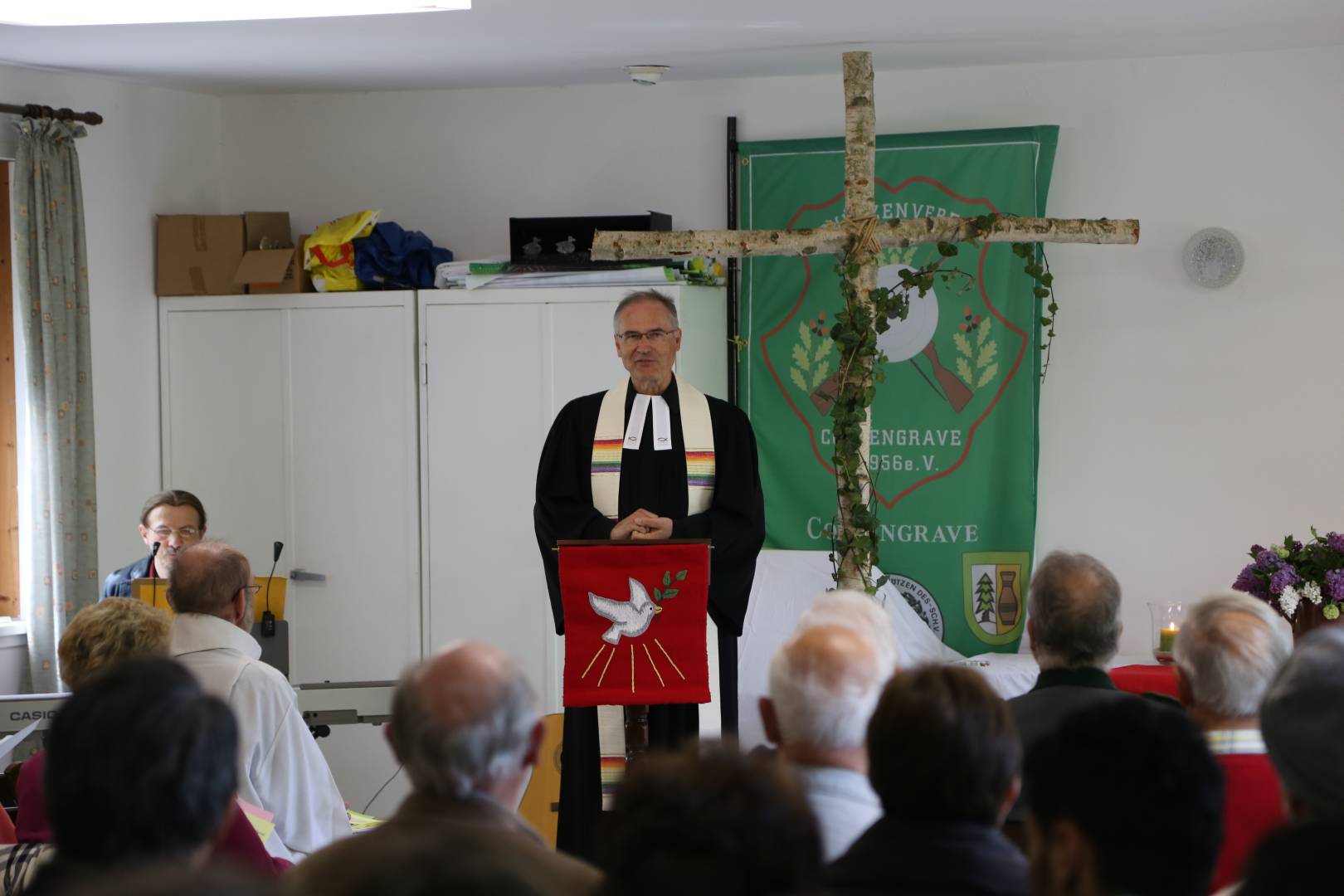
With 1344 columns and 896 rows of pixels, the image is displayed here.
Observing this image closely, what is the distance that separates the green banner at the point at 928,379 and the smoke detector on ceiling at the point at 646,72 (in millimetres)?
467

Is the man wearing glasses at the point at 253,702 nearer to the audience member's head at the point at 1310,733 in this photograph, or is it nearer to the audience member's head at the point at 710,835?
the audience member's head at the point at 710,835

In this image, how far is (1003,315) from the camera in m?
5.40

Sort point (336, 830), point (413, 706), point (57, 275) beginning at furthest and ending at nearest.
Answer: point (57, 275)
point (336, 830)
point (413, 706)

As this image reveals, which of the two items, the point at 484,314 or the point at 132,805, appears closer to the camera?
the point at 132,805

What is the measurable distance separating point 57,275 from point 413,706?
13.1ft

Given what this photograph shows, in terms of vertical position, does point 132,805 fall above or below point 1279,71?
below

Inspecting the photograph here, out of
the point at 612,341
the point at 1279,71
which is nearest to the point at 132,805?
the point at 612,341

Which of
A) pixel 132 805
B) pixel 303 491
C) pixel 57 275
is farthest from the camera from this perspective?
pixel 303 491

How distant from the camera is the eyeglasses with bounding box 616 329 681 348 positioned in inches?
150

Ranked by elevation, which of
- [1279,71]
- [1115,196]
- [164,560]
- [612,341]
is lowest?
[164,560]

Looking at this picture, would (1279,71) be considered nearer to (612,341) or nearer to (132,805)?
(612,341)

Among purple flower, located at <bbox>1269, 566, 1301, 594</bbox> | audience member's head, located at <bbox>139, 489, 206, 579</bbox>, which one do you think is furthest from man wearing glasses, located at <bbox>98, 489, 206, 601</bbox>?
purple flower, located at <bbox>1269, 566, 1301, 594</bbox>

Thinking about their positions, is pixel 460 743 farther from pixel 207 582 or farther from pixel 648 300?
pixel 648 300

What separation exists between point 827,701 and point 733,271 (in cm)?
377
